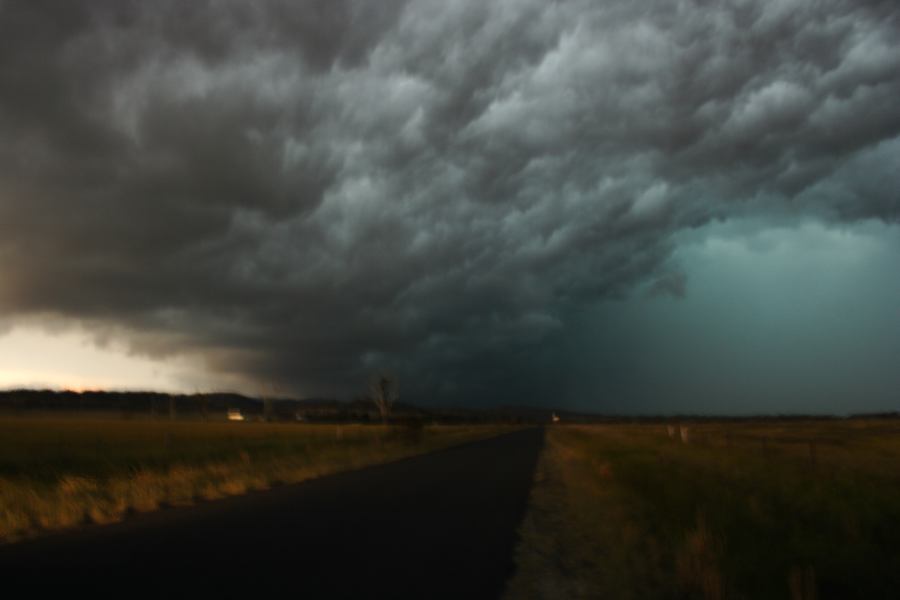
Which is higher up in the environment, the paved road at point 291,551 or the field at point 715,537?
the paved road at point 291,551

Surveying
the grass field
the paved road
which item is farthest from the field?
the grass field

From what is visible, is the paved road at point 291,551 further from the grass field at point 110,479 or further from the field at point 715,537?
the grass field at point 110,479

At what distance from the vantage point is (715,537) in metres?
11.0

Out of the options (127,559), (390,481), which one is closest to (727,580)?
(127,559)

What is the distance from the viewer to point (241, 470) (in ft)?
75.7

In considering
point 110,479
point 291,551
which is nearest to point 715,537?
point 291,551

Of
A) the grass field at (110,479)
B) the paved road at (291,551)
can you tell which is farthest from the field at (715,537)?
the grass field at (110,479)

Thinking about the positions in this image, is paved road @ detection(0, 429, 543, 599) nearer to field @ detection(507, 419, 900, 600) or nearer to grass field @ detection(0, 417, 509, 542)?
field @ detection(507, 419, 900, 600)

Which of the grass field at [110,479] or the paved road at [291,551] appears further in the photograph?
the grass field at [110,479]

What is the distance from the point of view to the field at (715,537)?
8.69 metres

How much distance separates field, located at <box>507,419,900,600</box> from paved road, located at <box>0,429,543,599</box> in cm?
80

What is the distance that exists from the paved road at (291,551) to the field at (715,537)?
798mm

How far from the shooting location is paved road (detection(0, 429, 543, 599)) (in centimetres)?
773

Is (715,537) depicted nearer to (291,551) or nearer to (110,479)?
(291,551)
